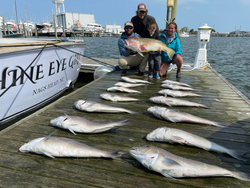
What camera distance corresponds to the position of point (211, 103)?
3.83 metres

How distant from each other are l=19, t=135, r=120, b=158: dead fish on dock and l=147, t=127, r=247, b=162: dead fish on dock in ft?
2.03

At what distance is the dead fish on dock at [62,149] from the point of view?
2.02m

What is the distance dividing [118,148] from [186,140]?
2.86ft

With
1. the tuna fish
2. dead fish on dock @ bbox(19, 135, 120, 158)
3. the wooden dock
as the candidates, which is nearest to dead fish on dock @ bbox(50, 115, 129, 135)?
the wooden dock

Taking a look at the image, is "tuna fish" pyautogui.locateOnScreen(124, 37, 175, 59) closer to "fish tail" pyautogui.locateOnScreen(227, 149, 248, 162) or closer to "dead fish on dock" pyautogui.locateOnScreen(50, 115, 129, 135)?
"dead fish on dock" pyautogui.locateOnScreen(50, 115, 129, 135)

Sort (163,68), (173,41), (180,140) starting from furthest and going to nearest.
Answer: (163,68) → (173,41) → (180,140)

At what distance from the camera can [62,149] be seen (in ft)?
6.66

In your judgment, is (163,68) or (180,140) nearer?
(180,140)

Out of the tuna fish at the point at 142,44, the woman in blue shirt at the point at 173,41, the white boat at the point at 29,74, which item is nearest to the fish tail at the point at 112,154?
the white boat at the point at 29,74

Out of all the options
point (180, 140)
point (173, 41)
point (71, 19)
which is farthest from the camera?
point (71, 19)

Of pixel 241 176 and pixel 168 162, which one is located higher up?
pixel 168 162

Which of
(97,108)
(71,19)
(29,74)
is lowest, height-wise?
(97,108)

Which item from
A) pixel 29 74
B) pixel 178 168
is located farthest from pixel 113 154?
pixel 29 74

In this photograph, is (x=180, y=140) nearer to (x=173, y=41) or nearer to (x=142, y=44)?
(x=142, y=44)
